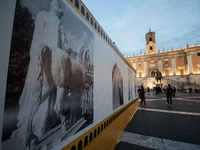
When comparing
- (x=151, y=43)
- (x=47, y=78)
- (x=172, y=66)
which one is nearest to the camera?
(x=47, y=78)

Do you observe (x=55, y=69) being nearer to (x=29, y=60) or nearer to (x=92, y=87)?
(x=29, y=60)

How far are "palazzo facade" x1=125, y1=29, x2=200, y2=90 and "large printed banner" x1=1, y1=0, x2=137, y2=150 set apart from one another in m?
30.7

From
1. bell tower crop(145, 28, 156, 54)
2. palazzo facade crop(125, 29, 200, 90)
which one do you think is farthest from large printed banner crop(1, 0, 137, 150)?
bell tower crop(145, 28, 156, 54)

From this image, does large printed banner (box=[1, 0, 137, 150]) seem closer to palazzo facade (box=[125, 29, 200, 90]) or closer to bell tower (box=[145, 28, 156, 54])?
palazzo facade (box=[125, 29, 200, 90])

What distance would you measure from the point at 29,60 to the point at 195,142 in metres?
3.43

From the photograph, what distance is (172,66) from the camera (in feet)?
102

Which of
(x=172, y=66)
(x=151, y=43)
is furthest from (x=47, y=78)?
(x=151, y=43)

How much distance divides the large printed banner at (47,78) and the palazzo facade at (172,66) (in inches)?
1209

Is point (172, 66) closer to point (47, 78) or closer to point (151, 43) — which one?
point (151, 43)

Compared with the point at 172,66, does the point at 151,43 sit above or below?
above

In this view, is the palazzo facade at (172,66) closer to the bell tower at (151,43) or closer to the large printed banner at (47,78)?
the bell tower at (151,43)

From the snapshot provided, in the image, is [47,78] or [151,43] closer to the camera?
[47,78]

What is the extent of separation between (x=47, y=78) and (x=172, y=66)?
37925 millimetres

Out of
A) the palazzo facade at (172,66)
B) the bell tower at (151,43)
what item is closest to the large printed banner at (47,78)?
the palazzo facade at (172,66)
